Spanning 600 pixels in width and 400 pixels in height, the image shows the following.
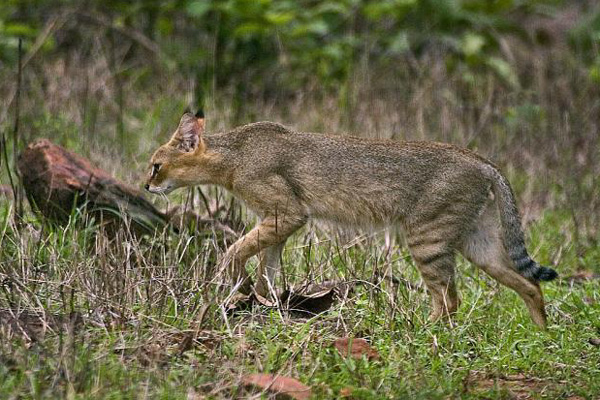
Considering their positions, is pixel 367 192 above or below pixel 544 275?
above

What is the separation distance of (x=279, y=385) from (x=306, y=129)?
6.76 meters

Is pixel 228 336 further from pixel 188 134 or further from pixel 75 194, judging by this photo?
pixel 75 194

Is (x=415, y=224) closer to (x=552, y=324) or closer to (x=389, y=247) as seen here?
(x=389, y=247)

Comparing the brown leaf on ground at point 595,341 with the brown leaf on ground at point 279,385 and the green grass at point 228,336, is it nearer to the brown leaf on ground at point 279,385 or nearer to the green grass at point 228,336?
the green grass at point 228,336

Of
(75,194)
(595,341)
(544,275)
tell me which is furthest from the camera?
(75,194)

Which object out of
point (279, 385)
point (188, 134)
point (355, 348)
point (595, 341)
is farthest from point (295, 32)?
point (279, 385)

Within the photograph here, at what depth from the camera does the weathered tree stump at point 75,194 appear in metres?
8.72

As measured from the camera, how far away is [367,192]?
27.6ft

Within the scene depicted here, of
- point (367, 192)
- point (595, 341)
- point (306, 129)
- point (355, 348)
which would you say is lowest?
point (306, 129)

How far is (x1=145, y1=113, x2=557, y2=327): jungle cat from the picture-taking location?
809cm

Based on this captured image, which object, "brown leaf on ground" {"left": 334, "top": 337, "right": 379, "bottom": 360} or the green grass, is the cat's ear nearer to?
the green grass

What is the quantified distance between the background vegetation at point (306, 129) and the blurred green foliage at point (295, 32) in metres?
0.03

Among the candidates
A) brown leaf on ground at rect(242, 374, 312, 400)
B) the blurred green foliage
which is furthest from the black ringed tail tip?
the blurred green foliage

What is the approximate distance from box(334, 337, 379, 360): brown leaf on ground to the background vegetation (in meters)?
0.09
